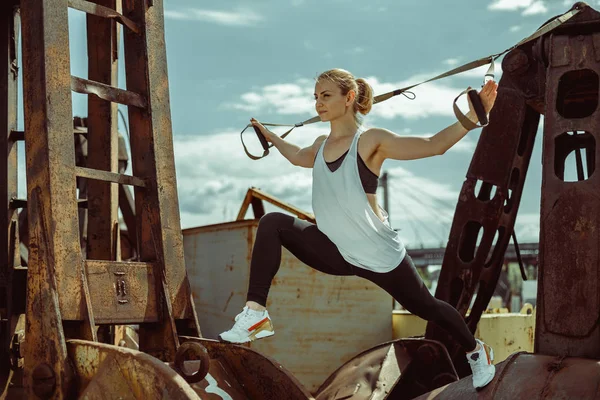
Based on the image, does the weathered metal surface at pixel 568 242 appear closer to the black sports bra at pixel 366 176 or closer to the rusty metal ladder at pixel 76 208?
the black sports bra at pixel 366 176

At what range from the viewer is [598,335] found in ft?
15.6

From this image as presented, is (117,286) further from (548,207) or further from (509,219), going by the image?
(509,219)

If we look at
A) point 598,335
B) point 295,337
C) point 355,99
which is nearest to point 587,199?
point 598,335

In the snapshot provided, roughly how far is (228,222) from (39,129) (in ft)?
13.9

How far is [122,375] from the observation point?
150 inches

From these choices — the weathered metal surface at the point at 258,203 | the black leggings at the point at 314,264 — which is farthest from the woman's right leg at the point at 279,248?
the weathered metal surface at the point at 258,203

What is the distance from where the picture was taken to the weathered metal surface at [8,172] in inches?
247

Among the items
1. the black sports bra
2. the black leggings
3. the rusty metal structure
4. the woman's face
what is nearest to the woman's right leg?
the black leggings

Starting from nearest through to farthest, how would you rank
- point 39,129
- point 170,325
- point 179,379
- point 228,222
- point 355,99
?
1. point 179,379
2. point 355,99
3. point 39,129
4. point 170,325
5. point 228,222

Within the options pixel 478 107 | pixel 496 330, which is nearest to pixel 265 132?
pixel 478 107

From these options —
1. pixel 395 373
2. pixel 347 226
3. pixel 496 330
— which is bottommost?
pixel 496 330

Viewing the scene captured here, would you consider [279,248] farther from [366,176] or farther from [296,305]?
[296,305]

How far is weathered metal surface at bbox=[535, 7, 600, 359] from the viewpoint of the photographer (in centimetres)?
482

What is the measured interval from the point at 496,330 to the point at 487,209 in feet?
9.00
